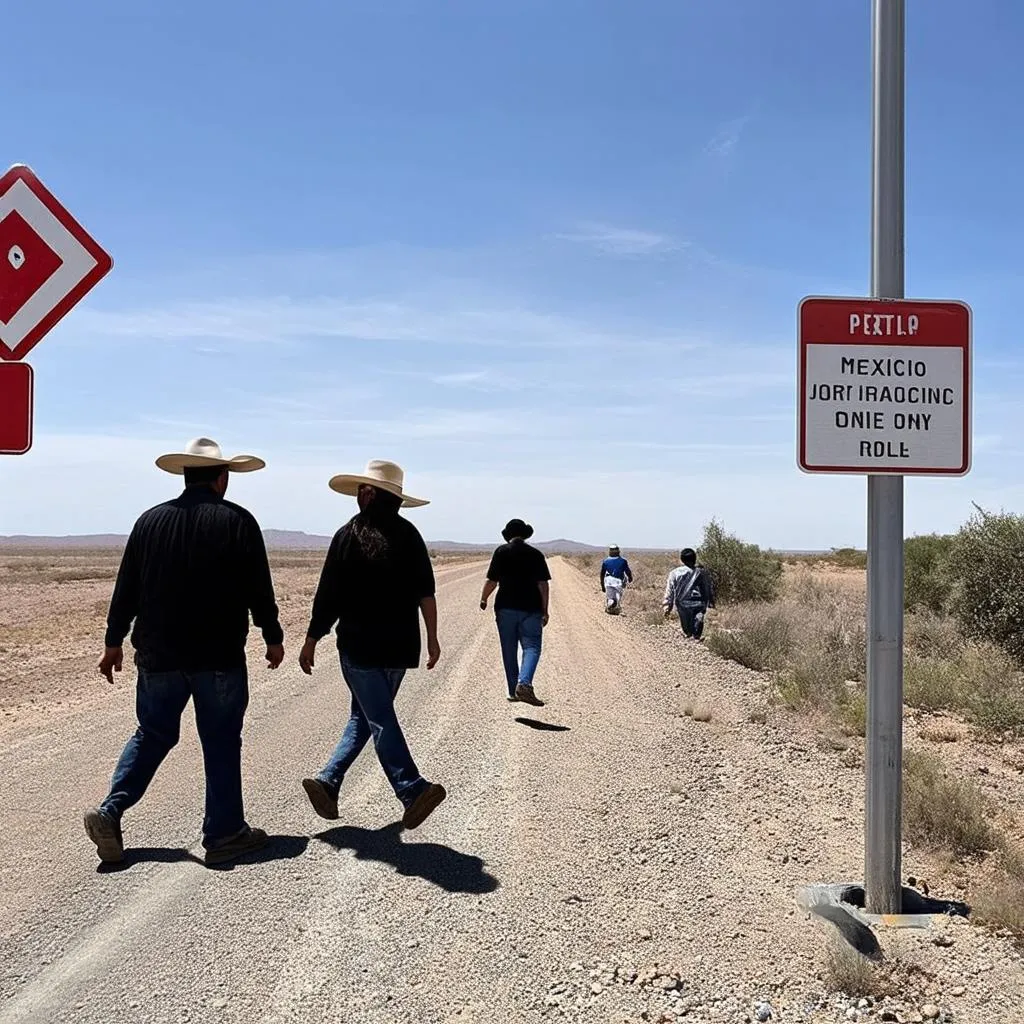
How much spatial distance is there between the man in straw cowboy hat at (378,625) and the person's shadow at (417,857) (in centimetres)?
15

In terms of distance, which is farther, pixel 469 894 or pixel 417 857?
pixel 417 857

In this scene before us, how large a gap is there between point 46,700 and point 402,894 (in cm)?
860

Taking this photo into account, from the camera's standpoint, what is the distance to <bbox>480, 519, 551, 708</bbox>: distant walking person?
1034 centimetres

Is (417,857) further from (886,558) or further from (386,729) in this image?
(886,558)

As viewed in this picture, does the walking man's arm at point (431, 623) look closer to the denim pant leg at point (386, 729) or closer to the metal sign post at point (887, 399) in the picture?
the denim pant leg at point (386, 729)

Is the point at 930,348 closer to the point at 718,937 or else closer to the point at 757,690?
the point at 718,937

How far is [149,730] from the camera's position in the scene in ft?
17.5

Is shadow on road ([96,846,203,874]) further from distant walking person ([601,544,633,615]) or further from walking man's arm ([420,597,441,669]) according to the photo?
distant walking person ([601,544,633,615])

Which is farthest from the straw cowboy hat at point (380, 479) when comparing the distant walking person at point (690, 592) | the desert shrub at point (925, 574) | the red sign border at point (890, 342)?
the desert shrub at point (925, 574)

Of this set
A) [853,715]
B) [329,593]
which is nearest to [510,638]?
[853,715]

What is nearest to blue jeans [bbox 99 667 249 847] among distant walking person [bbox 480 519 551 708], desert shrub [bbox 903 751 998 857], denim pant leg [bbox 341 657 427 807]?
denim pant leg [bbox 341 657 427 807]

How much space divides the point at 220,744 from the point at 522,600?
5.29 metres

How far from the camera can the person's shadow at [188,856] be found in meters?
5.18

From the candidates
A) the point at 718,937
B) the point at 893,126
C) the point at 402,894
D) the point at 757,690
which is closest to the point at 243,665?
the point at 402,894
